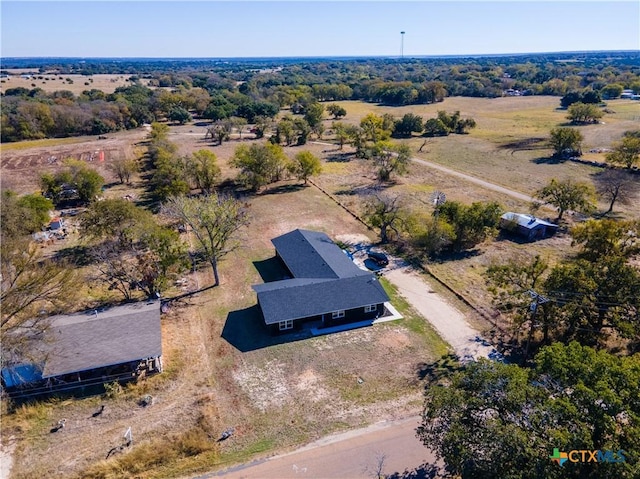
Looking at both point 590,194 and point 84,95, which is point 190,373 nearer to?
point 590,194

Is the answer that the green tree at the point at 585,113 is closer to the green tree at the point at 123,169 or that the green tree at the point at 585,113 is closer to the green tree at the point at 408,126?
the green tree at the point at 408,126

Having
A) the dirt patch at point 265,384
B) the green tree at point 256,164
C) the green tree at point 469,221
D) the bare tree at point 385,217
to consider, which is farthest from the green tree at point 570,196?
the dirt patch at point 265,384

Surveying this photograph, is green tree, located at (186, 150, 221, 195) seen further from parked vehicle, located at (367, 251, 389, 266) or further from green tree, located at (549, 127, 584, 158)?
green tree, located at (549, 127, 584, 158)

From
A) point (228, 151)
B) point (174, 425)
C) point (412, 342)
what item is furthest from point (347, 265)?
point (228, 151)

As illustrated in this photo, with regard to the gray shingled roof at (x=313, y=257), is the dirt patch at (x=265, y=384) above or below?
below

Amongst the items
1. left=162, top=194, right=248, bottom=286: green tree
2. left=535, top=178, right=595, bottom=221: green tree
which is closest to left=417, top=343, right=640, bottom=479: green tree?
left=162, top=194, right=248, bottom=286: green tree

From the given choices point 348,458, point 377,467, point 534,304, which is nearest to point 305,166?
point 534,304
